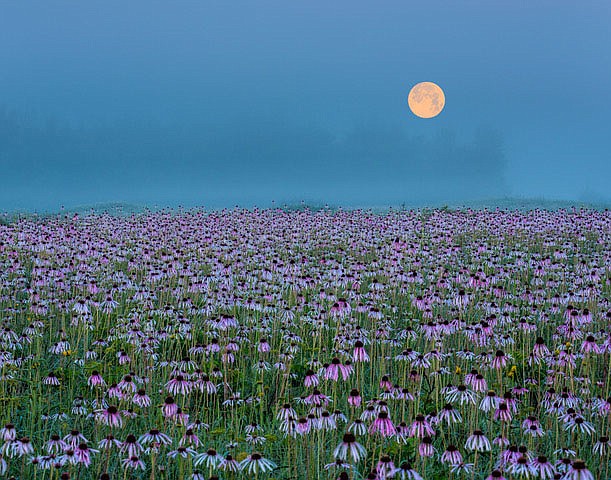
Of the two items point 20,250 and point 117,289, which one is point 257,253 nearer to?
point 117,289

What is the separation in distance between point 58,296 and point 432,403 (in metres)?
8.75

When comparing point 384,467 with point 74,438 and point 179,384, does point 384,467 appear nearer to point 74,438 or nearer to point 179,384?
point 74,438

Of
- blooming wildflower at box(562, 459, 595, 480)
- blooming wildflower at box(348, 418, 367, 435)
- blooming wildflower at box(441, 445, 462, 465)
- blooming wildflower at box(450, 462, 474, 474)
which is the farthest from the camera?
blooming wildflower at box(348, 418, 367, 435)

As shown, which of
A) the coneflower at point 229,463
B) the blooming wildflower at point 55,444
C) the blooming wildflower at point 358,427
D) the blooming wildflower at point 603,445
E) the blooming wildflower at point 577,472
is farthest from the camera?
the blooming wildflower at point 603,445

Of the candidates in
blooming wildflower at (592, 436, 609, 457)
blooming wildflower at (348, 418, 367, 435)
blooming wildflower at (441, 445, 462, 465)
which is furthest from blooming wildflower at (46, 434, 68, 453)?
blooming wildflower at (592, 436, 609, 457)

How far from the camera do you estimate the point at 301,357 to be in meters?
9.14

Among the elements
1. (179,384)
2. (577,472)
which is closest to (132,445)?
(179,384)

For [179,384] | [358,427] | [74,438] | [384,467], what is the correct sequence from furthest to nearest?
[179,384]
[358,427]
[74,438]
[384,467]

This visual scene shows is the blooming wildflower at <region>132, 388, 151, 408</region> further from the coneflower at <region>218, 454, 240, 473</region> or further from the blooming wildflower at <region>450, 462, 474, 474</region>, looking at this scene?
the blooming wildflower at <region>450, 462, 474, 474</region>

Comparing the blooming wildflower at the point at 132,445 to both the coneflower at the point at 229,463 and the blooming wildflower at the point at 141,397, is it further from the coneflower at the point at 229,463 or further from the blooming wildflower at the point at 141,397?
the blooming wildflower at the point at 141,397

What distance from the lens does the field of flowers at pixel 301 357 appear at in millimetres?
5254

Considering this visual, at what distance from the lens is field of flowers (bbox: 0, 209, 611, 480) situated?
207 inches

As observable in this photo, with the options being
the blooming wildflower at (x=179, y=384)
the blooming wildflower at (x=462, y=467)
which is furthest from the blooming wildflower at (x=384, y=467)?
the blooming wildflower at (x=179, y=384)

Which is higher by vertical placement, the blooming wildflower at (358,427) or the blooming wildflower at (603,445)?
the blooming wildflower at (358,427)
